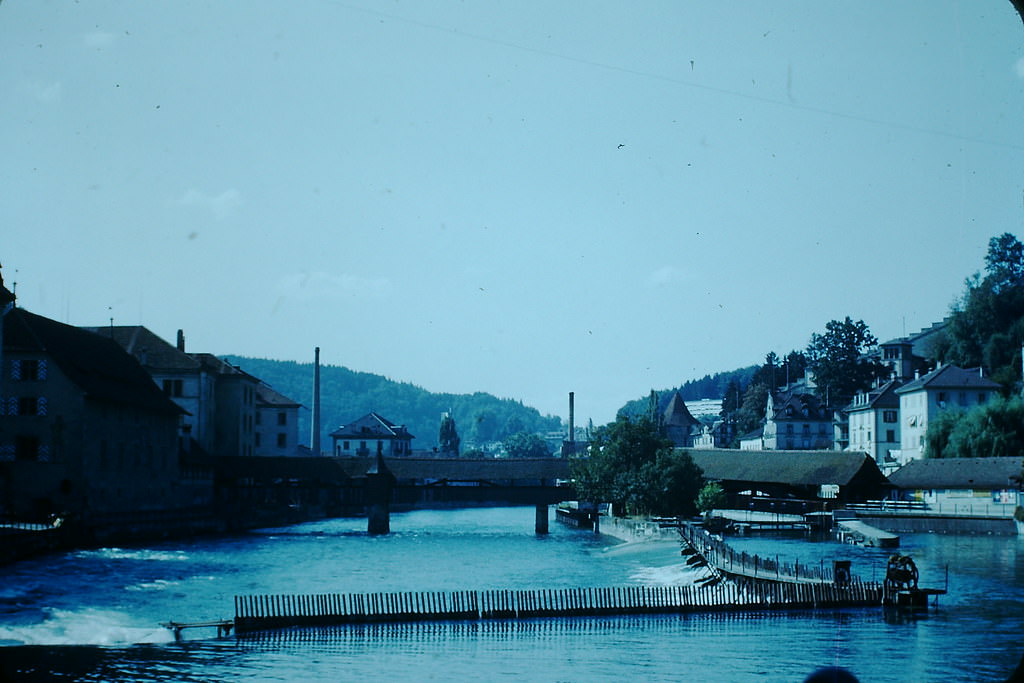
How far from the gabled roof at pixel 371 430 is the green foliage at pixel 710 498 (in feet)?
275

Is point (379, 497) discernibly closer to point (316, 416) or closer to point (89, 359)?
point (89, 359)

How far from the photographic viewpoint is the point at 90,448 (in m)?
57.8

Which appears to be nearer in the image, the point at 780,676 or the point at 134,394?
the point at 780,676

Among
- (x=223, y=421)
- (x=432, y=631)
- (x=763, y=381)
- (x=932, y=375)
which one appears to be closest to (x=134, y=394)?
(x=223, y=421)

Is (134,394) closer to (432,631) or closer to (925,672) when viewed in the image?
(432,631)

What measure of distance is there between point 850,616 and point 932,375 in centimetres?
6308

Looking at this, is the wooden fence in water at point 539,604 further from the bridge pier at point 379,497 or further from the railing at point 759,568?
the bridge pier at point 379,497

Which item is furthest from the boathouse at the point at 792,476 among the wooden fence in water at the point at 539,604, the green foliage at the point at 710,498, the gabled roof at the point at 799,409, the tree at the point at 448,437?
the tree at the point at 448,437

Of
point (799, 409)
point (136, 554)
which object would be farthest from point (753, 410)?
point (136, 554)

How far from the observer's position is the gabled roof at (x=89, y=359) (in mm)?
57250

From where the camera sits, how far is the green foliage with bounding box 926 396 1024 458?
75.1 metres

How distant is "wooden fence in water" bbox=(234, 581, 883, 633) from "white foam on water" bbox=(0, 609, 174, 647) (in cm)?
250

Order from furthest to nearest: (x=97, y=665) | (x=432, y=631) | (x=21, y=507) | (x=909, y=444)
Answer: (x=909, y=444) < (x=21, y=507) < (x=432, y=631) < (x=97, y=665)

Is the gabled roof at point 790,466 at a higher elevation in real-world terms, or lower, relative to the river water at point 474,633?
higher
